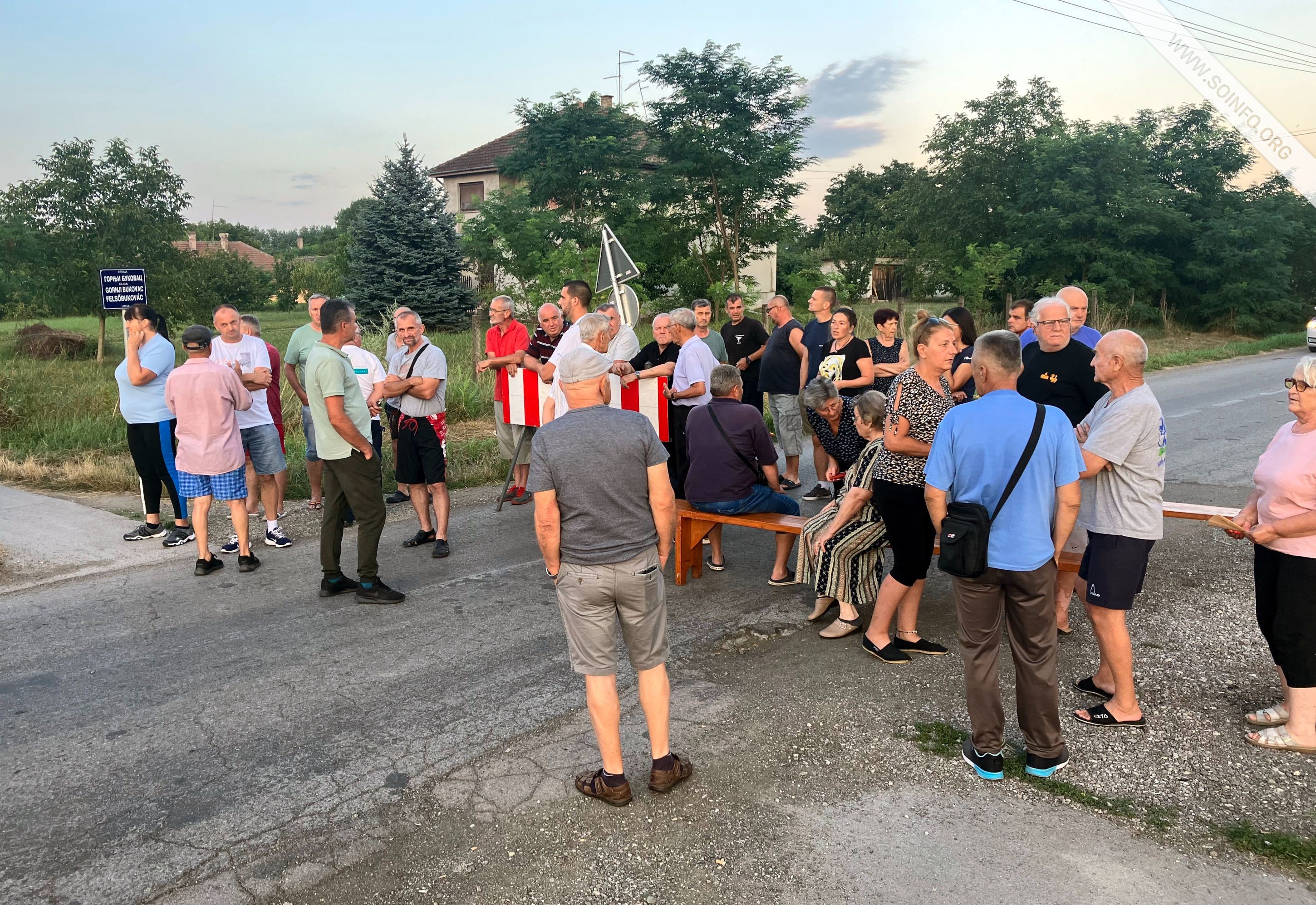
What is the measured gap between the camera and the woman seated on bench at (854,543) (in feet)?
16.8

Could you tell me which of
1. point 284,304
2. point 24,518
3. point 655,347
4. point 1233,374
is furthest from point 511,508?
point 284,304

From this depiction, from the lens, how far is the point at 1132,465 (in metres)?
3.97

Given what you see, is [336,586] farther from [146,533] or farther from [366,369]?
[146,533]

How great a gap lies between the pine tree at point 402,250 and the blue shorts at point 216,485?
2170cm

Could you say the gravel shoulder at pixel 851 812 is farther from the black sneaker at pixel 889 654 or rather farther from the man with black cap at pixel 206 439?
the man with black cap at pixel 206 439

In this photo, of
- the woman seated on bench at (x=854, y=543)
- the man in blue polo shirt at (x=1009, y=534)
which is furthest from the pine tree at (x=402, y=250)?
the man in blue polo shirt at (x=1009, y=534)

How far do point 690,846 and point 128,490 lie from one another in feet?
26.7

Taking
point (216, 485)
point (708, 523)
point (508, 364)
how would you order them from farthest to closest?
1. point (508, 364)
2. point (216, 485)
3. point (708, 523)

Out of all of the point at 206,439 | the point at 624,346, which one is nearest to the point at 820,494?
the point at 624,346

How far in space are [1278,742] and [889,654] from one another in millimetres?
1764

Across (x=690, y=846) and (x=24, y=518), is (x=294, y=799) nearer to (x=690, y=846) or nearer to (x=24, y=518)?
(x=690, y=846)

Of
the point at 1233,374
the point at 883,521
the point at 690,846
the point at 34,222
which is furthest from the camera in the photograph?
the point at 34,222

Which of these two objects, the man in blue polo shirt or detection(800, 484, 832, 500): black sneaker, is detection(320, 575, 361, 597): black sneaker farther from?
detection(800, 484, 832, 500): black sneaker

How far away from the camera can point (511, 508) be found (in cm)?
849
